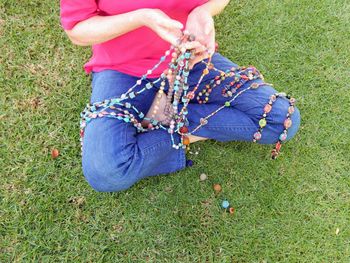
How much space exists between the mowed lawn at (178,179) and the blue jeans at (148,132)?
0.18 metres

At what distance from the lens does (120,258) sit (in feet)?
5.36

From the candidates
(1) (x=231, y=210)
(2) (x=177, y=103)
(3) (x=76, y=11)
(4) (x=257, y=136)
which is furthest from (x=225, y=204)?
(3) (x=76, y=11)

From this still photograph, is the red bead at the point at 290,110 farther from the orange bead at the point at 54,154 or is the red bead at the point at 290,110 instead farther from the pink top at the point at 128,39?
the orange bead at the point at 54,154

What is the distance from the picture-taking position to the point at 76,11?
1303mm

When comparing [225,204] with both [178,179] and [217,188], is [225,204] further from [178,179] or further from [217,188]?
[178,179]

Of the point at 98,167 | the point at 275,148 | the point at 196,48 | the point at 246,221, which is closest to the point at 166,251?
the point at 246,221

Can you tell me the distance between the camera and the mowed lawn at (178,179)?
166 cm

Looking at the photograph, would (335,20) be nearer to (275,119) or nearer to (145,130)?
(275,119)

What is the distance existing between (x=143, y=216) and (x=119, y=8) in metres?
0.84

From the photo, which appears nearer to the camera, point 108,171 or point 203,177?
point 108,171

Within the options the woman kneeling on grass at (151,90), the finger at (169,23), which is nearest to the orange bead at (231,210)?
the woman kneeling on grass at (151,90)

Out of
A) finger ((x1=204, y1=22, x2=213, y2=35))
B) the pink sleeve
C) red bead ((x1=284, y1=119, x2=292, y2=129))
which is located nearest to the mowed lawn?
red bead ((x1=284, y1=119, x2=292, y2=129))

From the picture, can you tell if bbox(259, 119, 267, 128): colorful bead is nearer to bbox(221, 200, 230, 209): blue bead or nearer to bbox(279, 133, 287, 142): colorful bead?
bbox(279, 133, 287, 142): colorful bead

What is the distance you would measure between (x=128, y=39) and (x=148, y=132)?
0.35 meters
